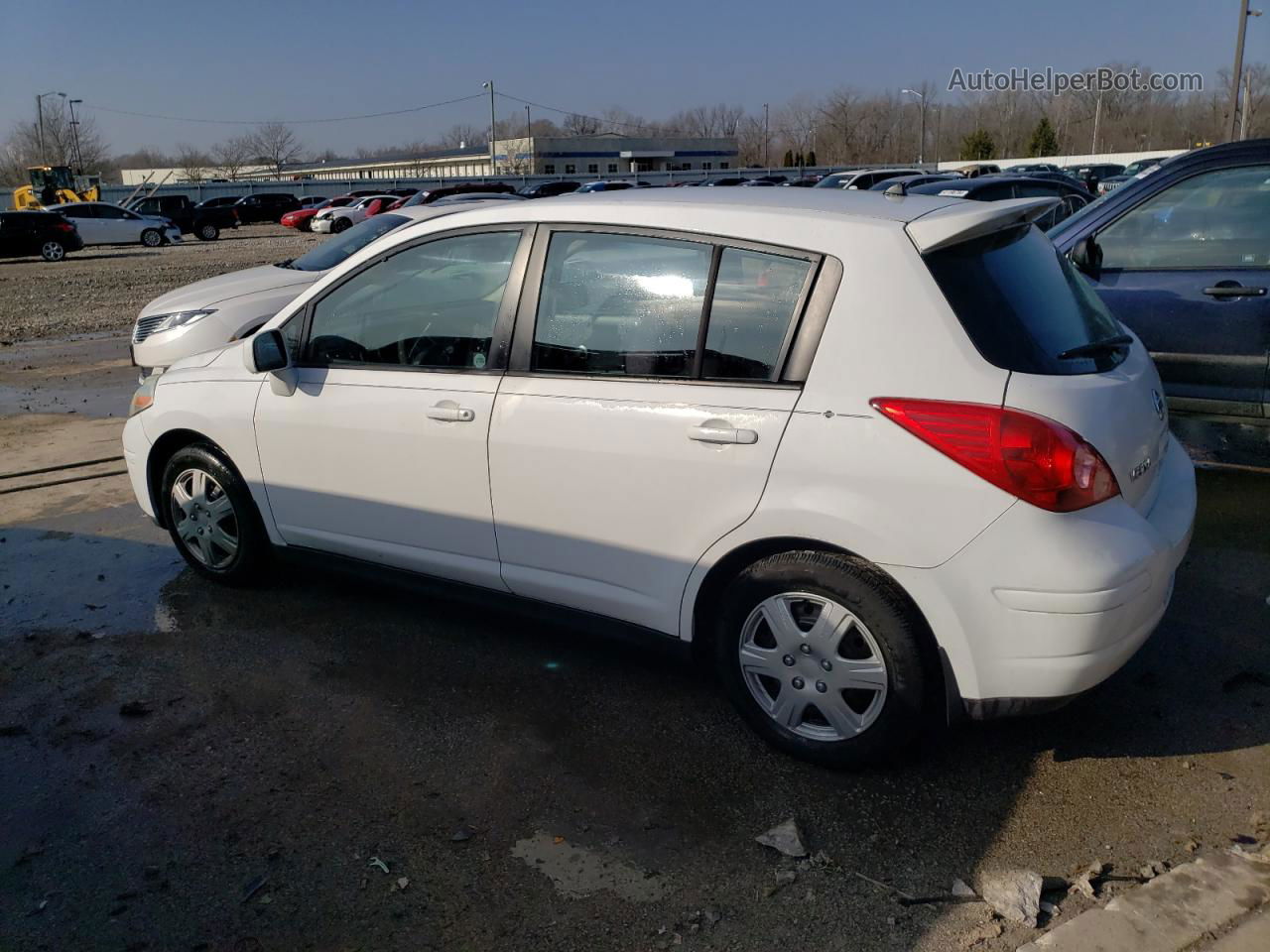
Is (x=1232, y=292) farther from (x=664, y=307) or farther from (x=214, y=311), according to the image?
(x=214, y=311)

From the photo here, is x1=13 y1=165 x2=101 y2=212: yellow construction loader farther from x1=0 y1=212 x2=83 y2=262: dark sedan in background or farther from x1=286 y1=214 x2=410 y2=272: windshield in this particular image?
x1=286 y1=214 x2=410 y2=272: windshield

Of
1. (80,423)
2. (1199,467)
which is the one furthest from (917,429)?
(80,423)

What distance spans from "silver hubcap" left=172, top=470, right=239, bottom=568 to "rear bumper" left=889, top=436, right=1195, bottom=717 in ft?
10.7

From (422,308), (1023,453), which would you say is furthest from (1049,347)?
(422,308)

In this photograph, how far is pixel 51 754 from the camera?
3.75 m

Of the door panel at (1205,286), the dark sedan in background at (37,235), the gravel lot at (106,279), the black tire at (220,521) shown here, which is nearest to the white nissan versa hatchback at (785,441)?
the black tire at (220,521)

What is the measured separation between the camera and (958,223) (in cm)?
328

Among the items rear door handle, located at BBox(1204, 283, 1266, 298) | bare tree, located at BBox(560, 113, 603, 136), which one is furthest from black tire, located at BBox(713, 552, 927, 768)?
bare tree, located at BBox(560, 113, 603, 136)

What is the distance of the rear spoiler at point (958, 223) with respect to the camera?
3.25 metres

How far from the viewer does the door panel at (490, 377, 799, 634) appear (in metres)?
3.37

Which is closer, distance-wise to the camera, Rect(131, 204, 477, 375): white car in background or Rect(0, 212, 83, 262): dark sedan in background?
Rect(131, 204, 477, 375): white car in background

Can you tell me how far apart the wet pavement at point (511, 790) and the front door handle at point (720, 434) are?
2.73 feet

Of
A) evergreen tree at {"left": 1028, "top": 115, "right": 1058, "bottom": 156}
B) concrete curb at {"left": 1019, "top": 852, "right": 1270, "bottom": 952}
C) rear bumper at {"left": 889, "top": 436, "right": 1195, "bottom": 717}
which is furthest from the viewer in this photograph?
evergreen tree at {"left": 1028, "top": 115, "right": 1058, "bottom": 156}

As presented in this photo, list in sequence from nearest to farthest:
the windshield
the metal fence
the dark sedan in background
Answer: the windshield, the dark sedan in background, the metal fence
